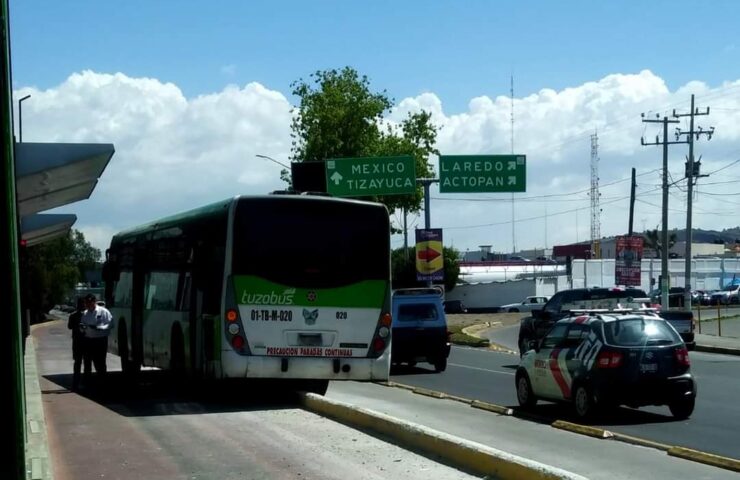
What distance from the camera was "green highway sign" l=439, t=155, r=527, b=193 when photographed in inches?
1398

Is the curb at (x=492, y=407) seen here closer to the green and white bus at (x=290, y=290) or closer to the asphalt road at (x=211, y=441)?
the green and white bus at (x=290, y=290)

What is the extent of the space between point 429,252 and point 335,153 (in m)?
17.1

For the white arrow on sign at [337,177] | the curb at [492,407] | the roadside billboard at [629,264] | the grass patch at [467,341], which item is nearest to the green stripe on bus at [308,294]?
the curb at [492,407]

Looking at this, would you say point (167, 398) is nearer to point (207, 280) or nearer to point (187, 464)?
point (207, 280)

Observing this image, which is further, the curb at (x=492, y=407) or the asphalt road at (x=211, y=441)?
the curb at (x=492, y=407)

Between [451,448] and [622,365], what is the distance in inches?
233

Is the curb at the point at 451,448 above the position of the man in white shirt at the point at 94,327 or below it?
below

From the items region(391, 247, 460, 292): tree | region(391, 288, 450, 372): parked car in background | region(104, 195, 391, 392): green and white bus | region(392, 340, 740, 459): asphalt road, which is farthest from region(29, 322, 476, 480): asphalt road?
region(391, 247, 460, 292): tree

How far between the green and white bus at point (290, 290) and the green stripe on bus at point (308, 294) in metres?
0.02

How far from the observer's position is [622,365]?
52.3ft

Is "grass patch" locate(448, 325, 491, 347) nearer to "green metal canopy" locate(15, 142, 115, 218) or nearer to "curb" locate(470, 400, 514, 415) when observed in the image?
"green metal canopy" locate(15, 142, 115, 218)

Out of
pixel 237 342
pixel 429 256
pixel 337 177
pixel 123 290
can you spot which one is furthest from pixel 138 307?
pixel 429 256

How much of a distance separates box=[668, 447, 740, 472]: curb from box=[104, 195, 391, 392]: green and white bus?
19.7 feet

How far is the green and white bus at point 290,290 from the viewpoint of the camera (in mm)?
16094
